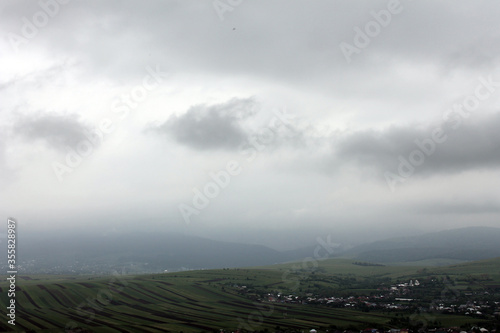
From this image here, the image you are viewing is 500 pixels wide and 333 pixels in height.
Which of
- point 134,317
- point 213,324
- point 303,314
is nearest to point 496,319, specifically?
point 303,314

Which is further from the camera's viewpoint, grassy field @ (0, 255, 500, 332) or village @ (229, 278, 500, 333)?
grassy field @ (0, 255, 500, 332)

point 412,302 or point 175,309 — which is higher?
point 175,309

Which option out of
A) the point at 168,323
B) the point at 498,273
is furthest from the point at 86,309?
the point at 498,273

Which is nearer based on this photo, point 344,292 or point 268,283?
point 344,292

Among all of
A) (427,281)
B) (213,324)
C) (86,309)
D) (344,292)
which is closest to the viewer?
(213,324)

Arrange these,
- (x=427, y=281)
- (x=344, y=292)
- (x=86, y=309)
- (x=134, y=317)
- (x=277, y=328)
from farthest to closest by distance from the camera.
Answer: (x=427, y=281)
(x=344, y=292)
(x=86, y=309)
(x=134, y=317)
(x=277, y=328)

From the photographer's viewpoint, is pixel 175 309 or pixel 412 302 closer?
pixel 175 309

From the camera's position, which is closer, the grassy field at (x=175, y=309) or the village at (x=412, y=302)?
the village at (x=412, y=302)

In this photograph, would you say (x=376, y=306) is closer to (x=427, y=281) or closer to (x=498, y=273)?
(x=427, y=281)

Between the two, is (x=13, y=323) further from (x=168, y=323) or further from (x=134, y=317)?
(x=168, y=323)
